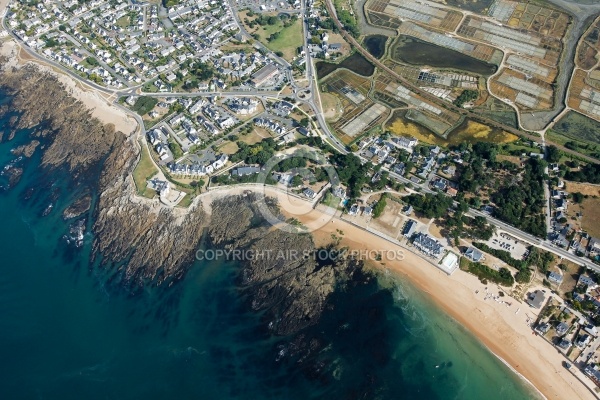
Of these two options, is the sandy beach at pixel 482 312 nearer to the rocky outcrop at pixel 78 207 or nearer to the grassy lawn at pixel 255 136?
the grassy lawn at pixel 255 136

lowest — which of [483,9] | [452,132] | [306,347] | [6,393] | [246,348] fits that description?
[6,393]

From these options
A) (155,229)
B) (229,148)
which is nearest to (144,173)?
(155,229)

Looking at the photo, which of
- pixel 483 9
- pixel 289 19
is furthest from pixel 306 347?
pixel 483 9

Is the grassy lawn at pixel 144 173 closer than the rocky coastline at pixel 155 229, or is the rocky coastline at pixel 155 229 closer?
the rocky coastline at pixel 155 229

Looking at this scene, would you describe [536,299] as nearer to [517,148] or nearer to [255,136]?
[517,148]

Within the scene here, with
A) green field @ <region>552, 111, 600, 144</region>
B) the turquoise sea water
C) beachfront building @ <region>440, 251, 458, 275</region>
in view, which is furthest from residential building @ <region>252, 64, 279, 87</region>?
green field @ <region>552, 111, 600, 144</region>

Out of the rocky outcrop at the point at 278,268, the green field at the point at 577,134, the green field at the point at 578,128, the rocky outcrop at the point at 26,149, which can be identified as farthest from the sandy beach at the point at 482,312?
the rocky outcrop at the point at 26,149

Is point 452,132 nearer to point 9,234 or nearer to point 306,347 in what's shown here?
point 306,347

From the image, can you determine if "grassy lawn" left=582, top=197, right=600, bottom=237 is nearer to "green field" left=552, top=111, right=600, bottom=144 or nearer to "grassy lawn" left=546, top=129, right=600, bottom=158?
"grassy lawn" left=546, top=129, right=600, bottom=158
